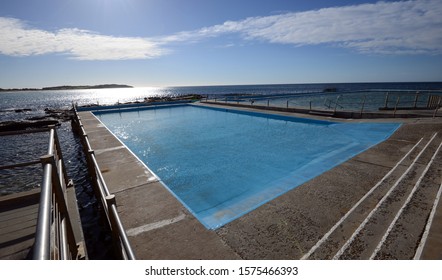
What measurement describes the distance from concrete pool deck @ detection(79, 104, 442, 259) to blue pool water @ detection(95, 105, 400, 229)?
1031 mm

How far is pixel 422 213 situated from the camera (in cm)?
394

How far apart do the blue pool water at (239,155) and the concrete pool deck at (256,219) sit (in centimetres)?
103

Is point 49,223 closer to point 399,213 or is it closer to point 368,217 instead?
point 368,217

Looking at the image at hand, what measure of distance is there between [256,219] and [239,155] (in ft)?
19.3

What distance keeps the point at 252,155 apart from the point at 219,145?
235cm

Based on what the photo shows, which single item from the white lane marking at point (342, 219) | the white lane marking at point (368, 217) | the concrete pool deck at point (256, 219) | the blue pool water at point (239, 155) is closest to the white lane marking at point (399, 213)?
the concrete pool deck at point (256, 219)

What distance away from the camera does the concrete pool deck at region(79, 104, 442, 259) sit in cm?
337

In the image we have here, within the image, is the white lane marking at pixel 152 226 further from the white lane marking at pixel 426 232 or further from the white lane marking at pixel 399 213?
the white lane marking at pixel 426 232

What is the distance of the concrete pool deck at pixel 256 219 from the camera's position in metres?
3.37

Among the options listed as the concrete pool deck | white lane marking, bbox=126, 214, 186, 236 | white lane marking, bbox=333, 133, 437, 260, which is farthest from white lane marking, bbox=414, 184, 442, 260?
white lane marking, bbox=126, 214, 186, 236

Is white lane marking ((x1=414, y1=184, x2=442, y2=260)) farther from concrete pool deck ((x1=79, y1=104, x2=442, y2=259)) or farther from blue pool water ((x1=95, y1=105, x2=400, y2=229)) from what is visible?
blue pool water ((x1=95, y1=105, x2=400, y2=229))

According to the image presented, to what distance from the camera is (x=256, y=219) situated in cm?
418
